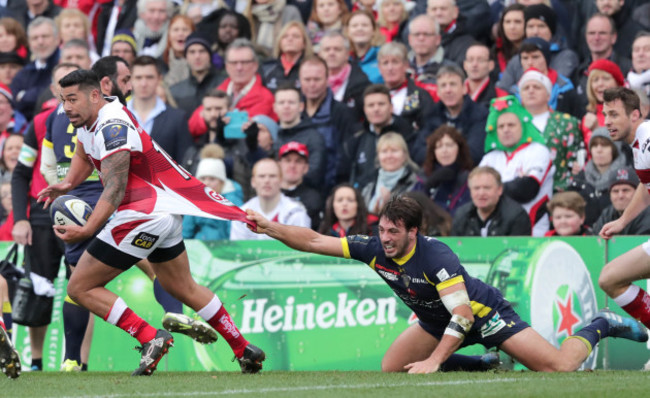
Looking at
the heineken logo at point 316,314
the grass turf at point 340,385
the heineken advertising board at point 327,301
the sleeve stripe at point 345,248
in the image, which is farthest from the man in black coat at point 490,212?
the sleeve stripe at point 345,248

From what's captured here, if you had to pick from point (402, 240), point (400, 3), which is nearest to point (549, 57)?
point (400, 3)

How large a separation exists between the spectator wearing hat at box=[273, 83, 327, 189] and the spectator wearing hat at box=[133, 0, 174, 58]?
3.13 meters

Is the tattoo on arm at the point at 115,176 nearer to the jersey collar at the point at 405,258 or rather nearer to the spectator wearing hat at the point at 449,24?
the jersey collar at the point at 405,258

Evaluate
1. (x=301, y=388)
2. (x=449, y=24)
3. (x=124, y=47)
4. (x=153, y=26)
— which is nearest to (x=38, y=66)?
(x=124, y=47)

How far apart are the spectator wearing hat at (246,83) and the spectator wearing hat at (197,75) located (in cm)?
54

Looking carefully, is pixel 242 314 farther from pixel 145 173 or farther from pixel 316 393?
pixel 316 393

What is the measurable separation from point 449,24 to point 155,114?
4.04 m

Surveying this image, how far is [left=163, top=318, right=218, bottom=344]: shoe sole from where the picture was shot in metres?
9.45

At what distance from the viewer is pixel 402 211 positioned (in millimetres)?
9156

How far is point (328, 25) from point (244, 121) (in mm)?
2809

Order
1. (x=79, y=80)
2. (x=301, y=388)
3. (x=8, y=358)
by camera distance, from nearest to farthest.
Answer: (x=301, y=388) → (x=8, y=358) → (x=79, y=80)

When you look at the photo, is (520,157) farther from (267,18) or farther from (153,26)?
(153,26)

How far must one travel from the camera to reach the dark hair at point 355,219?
12.6 metres

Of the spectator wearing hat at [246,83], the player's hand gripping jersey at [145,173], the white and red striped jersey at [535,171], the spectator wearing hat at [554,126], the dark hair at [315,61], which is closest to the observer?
the player's hand gripping jersey at [145,173]
